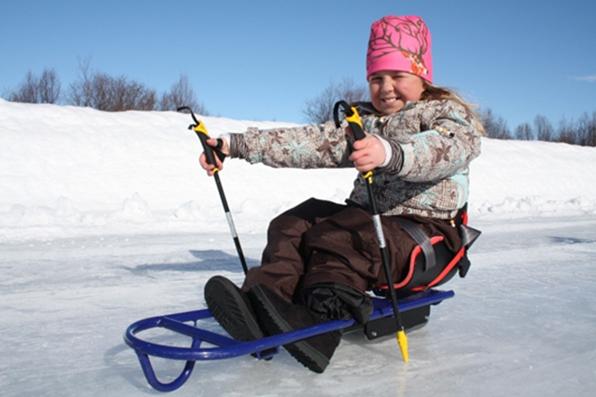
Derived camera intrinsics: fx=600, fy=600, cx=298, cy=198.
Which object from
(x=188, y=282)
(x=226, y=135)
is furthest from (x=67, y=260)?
(x=226, y=135)

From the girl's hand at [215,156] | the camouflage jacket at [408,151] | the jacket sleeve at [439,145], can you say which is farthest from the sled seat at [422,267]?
the girl's hand at [215,156]

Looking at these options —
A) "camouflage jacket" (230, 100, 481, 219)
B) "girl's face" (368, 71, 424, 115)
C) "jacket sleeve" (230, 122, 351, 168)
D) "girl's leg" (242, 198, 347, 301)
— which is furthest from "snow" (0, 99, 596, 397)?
"girl's face" (368, 71, 424, 115)

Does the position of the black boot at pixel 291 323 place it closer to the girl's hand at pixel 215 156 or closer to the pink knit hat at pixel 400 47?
the girl's hand at pixel 215 156

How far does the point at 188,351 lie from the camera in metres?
1.70

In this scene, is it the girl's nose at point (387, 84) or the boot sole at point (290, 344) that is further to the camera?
the girl's nose at point (387, 84)

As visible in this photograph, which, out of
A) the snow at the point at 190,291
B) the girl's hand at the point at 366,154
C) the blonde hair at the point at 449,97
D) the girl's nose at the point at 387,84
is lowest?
the snow at the point at 190,291

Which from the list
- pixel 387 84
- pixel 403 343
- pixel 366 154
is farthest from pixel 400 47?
pixel 403 343

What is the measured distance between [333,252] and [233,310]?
1.39ft

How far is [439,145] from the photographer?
219 centimetres

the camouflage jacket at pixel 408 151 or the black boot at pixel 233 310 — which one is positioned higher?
the camouflage jacket at pixel 408 151

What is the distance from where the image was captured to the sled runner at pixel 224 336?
172 centimetres

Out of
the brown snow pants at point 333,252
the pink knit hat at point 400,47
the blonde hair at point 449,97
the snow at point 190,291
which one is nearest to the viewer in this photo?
the snow at point 190,291

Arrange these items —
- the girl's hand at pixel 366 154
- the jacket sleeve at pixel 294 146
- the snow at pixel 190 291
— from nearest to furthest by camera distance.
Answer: the girl's hand at pixel 366 154 → the snow at pixel 190 291 → the jacket sleeve at pixel 294 146

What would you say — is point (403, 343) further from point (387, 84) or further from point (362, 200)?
point (387, 84)
